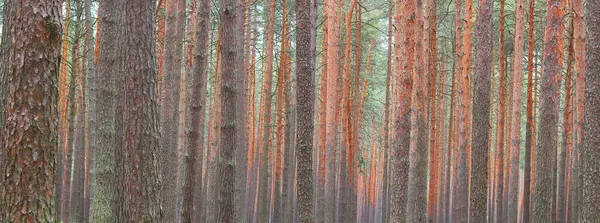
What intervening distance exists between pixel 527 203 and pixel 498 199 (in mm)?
781

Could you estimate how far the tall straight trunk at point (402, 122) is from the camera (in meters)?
7.72

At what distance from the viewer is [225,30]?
21.8 ft

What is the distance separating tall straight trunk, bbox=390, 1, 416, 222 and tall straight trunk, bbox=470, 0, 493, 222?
123 centimetres

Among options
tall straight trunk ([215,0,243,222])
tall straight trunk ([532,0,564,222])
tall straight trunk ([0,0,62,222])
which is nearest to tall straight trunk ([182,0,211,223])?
tall straight trunk ([215,0,243,222])

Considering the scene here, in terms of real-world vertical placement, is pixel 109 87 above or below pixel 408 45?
below

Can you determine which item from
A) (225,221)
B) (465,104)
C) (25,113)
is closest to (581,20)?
(465,104)

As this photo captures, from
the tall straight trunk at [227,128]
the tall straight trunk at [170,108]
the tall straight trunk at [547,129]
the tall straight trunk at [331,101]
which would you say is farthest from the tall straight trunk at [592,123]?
the tall straight trunk at [331,101]

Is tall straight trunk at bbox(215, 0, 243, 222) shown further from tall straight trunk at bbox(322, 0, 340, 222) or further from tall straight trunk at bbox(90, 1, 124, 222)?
tall straight trunk at bbox(322, 0, 340, 222)

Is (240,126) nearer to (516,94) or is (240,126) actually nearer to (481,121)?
(481,121)

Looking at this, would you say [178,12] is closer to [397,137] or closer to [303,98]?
[303,98]

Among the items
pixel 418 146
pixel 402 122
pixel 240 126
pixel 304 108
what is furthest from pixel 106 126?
pixel 418 146

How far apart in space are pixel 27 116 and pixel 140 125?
3.84ft

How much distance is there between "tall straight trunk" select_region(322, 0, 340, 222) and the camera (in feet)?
42.0

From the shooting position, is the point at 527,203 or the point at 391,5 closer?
the point at 527,203
